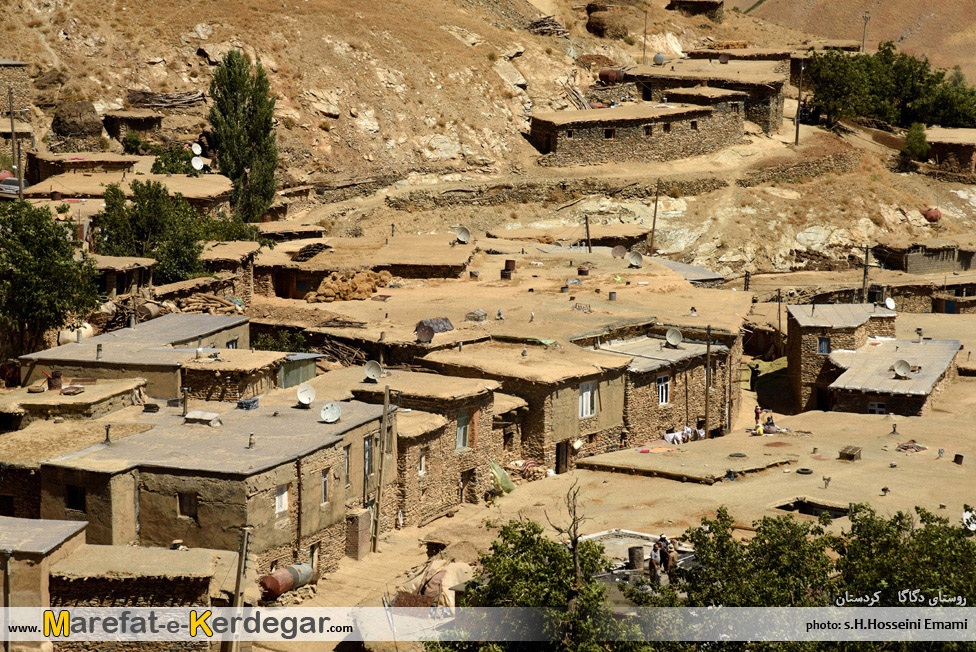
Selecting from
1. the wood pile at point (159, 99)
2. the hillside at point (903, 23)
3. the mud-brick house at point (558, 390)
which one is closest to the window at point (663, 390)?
the mud-brick house at point (558, 390)

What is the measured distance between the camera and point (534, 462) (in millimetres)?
38719

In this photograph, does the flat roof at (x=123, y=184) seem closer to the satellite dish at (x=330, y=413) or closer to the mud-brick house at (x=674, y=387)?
the mud-brick house at (x=674, y=387)

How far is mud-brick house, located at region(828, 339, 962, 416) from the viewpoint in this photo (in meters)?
42.8

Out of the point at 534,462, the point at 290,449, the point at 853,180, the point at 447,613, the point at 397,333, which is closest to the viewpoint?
the point at 447,613

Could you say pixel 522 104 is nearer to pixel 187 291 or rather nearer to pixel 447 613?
pixel 187 291

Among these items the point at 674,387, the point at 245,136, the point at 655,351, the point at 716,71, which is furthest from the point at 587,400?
the point at 716,71

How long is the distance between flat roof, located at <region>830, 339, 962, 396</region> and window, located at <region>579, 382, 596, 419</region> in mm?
9231

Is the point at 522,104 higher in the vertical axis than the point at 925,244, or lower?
higher

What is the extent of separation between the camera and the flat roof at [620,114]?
248ft

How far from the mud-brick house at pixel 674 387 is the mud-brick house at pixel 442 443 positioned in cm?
637

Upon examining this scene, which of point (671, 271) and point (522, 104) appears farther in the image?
point (522, 104)

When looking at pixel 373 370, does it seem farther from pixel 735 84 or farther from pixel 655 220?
pixel 735 84

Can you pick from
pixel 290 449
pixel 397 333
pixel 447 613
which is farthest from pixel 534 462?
pixel 447 613

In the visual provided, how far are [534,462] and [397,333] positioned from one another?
695 cm
